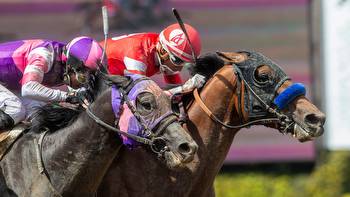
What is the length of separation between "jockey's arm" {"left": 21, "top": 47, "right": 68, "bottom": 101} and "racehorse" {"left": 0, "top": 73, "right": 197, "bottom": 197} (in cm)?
12

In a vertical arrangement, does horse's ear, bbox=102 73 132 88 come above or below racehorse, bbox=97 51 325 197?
above

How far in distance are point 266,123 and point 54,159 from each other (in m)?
1.68

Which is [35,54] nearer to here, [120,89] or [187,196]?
[120,89]

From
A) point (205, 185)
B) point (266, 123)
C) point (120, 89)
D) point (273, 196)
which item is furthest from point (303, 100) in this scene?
point (273, 196)

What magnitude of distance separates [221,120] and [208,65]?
424 mm

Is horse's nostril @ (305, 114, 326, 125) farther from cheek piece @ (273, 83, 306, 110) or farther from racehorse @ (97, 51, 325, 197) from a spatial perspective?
cheek piece @ (273, 83, 306, 110)

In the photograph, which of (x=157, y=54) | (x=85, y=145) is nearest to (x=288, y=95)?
(x=157, y=54)

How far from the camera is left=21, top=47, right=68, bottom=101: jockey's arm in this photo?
18.3 ft

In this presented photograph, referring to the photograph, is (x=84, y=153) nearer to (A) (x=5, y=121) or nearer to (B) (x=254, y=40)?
(A) (x=5, y=121)

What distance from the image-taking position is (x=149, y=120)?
509cm

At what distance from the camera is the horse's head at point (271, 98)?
6.25 m

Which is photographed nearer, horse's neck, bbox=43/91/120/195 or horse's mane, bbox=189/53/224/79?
horse's neck, bbox=43/91/120/195

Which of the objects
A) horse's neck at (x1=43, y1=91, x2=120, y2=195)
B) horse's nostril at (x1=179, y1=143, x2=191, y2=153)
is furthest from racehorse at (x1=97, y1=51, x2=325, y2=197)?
horse's nostril at (x1=179, y1=143, x2=191, y2=153)

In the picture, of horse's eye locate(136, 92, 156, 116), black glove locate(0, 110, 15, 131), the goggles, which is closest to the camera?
horse's eye locate(136, 92, 156, 116)
